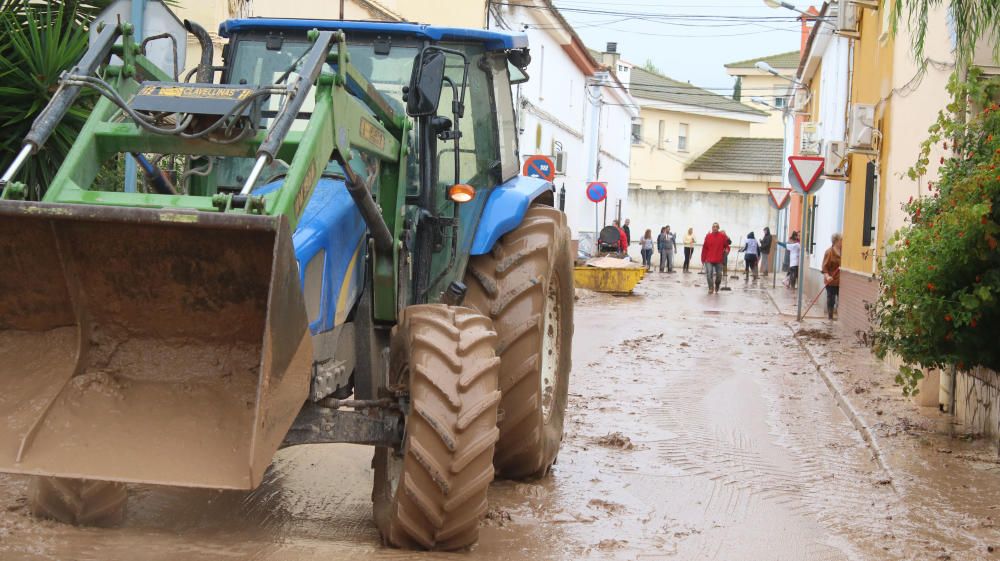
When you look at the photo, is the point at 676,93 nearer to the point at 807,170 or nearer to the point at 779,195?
the point at 779,195

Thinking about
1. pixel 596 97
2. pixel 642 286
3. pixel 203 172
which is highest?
pixel 596 97

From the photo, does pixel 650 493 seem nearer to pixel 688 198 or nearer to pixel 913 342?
pixel 913 342

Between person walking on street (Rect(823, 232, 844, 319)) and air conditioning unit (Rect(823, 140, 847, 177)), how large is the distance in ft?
3.58

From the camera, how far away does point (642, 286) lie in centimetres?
3222

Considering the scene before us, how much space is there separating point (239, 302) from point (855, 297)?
14.9 m

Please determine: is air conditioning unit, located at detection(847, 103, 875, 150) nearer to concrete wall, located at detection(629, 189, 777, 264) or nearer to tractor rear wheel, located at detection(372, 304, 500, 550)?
tractor rear wheel, located at detection(372, 304, 500, 550)

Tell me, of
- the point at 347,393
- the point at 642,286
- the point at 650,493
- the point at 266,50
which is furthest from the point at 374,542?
the point at 642,286

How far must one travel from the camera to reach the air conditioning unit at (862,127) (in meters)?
17.2

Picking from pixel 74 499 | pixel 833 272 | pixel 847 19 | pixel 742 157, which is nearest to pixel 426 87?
pixel 74 499

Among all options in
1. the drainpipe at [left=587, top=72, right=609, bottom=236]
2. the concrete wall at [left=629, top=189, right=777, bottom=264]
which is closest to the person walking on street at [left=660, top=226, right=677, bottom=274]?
the drainpipe at [left=587, top=72, right=609, bottom=236]

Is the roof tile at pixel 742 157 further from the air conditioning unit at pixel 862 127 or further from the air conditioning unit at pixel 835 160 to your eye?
the air conditioning unit at pixel 862 127

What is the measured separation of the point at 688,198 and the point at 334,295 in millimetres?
46549

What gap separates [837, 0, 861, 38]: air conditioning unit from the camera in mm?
21359

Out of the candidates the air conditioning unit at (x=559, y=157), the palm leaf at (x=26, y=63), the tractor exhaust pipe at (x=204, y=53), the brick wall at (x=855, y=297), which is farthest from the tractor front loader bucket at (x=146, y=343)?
the air conditioning unit at (x=559, y=157)
